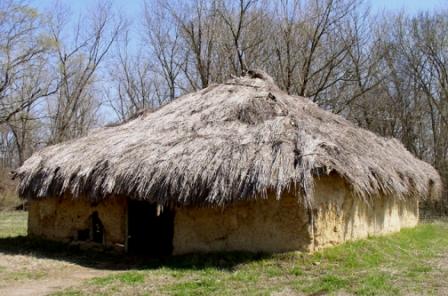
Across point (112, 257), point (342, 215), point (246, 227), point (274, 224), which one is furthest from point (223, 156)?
point (112, 257)

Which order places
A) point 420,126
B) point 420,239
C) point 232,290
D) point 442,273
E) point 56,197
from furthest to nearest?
point 420,126, point 420,239, point 56,197, point 442,273, point 232,290

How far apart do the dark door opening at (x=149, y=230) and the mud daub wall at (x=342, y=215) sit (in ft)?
12.0

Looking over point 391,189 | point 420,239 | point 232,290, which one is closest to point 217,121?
point 391,189

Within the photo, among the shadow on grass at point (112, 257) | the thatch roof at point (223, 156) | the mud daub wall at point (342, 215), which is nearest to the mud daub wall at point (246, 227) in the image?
the shadow on grass at point (112, 257)

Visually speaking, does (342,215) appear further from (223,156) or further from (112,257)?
(112,257)

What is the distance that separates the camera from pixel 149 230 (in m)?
13.4

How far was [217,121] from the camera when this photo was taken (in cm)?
1181

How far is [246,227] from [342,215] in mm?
1887

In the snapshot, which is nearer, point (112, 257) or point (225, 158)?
point (225, 158)

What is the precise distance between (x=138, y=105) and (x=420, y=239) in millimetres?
24144

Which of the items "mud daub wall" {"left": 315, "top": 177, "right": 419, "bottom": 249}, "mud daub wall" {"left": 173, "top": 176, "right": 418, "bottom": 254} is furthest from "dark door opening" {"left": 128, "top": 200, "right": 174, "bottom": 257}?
"mud daub wall" {"left": 315, "top": 177, "right": 419, "bottom": 249}

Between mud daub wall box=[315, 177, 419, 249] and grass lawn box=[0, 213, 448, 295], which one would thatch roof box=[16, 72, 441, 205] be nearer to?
mud daub wall box=[315, 177, 419, 249]

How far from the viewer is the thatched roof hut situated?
32.0 ft

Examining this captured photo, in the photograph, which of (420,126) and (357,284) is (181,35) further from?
(357,284)
